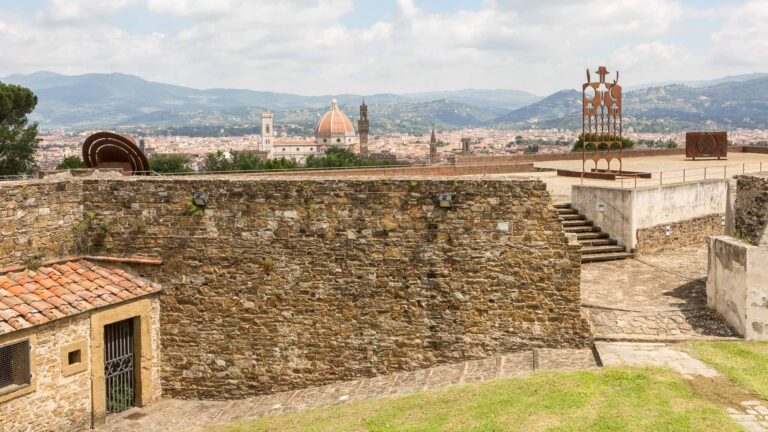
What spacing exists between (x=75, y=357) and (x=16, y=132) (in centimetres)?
3388

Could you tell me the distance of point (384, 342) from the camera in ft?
37.4

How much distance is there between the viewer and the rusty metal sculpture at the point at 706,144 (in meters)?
29.5

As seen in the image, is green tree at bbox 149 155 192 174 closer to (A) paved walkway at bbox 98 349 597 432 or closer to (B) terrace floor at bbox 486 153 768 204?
(B) terrace floor at bbox 486 153 768 204

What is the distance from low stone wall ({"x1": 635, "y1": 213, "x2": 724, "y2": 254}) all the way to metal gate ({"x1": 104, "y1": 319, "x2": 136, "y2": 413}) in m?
11.3

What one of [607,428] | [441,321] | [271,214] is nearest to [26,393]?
[271,214]

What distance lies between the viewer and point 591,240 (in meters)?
16.2

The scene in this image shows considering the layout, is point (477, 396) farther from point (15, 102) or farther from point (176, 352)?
point (15, 102)

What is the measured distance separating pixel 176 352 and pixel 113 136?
534 cm

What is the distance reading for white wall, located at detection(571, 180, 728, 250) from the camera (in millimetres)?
15797

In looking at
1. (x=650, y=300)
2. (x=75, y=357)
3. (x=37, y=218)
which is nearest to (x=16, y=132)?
(x=37, y=218)

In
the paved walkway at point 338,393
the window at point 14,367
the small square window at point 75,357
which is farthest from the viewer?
the small square window at point 75,357

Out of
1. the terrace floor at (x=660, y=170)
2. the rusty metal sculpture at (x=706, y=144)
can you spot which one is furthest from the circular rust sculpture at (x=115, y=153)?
the rusty metal sculpture at (x=706, y=144)

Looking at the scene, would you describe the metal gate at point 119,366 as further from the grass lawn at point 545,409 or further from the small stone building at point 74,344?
the grass lawn at point 545,409

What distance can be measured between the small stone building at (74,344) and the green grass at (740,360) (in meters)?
9.10
